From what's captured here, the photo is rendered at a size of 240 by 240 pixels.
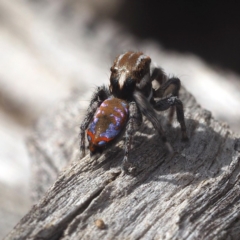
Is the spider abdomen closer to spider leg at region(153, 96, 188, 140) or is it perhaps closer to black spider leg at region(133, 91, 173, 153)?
black spider leg at region(133, 91, 173, 153)

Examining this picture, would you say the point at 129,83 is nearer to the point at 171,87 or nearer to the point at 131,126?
the point at 131,126

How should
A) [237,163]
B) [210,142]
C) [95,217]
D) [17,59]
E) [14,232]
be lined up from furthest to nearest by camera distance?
1. [17,59]
2. [210,142]
3. [237,163]
4. [95,217]
5. [14,232]

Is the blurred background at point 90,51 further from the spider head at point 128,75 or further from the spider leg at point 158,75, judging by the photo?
the spider head at point 128,75

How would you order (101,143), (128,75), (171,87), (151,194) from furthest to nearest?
(171,87)
(128,75)
(101,143)
(151,194)

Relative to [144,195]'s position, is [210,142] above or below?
above

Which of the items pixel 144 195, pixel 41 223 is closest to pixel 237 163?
pixel 144 195

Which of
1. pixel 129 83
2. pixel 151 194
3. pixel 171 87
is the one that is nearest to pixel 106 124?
pixel 129 83

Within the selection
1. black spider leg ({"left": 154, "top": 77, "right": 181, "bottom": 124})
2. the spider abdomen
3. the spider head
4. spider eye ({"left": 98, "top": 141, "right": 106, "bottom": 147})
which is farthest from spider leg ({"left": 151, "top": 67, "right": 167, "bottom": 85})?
spider eye ({"left": 98, "top": 141, "right": 106, "bottom": 147})

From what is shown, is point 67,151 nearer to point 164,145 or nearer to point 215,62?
point 164,145
